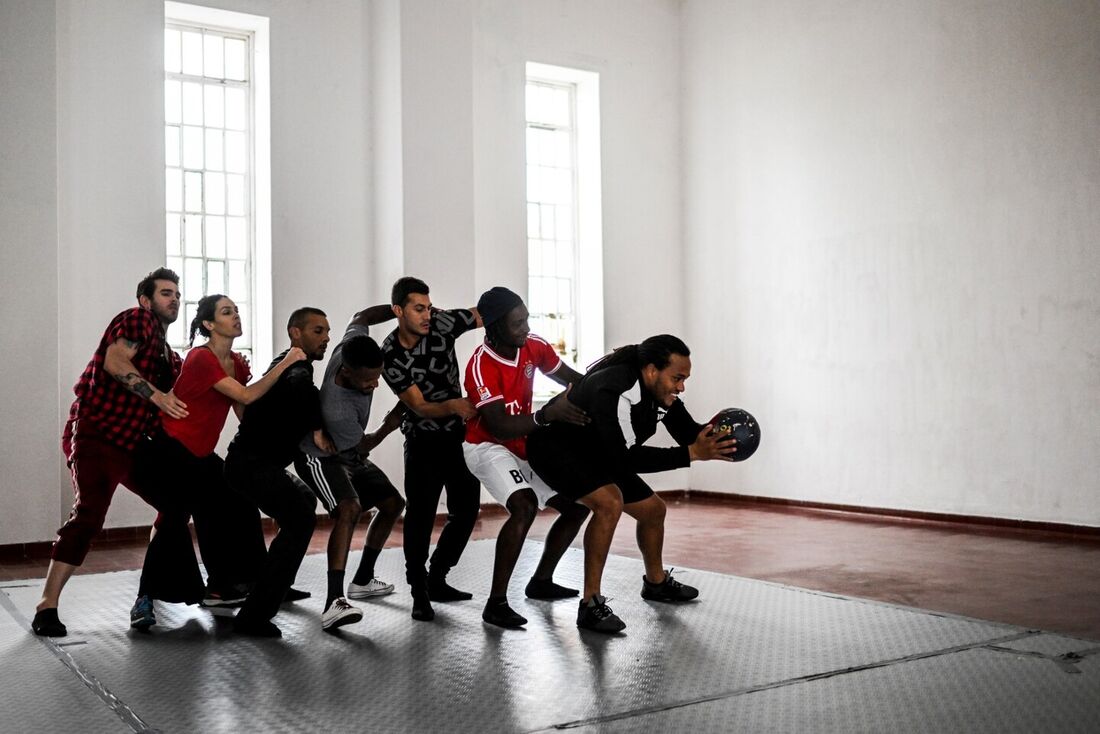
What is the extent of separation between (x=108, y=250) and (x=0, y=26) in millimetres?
1621

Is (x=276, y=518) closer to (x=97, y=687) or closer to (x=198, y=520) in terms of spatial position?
(x=198, y=520)

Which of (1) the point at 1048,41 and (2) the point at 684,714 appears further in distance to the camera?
(1) the point at 1048,41

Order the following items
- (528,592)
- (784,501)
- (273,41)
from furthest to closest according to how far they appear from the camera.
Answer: (784,501)
(273,41)
(528,592)

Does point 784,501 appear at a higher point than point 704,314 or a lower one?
lower

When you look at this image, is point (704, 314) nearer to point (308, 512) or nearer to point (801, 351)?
point (801, 351)

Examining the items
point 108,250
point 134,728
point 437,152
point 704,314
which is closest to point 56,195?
point 108,250

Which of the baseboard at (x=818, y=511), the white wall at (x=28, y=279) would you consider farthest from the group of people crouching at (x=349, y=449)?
the white wall at (x=28, y=279)

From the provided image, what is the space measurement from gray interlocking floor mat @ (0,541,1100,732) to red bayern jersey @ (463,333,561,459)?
758 millimetres

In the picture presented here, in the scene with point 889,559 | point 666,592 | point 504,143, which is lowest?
point 889,559

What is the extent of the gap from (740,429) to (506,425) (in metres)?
0.93

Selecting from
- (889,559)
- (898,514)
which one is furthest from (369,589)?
(898,514)

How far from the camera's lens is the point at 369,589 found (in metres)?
5.00

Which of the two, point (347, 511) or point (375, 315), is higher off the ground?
point (375, 315)

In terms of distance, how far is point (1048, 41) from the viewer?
271 inches
